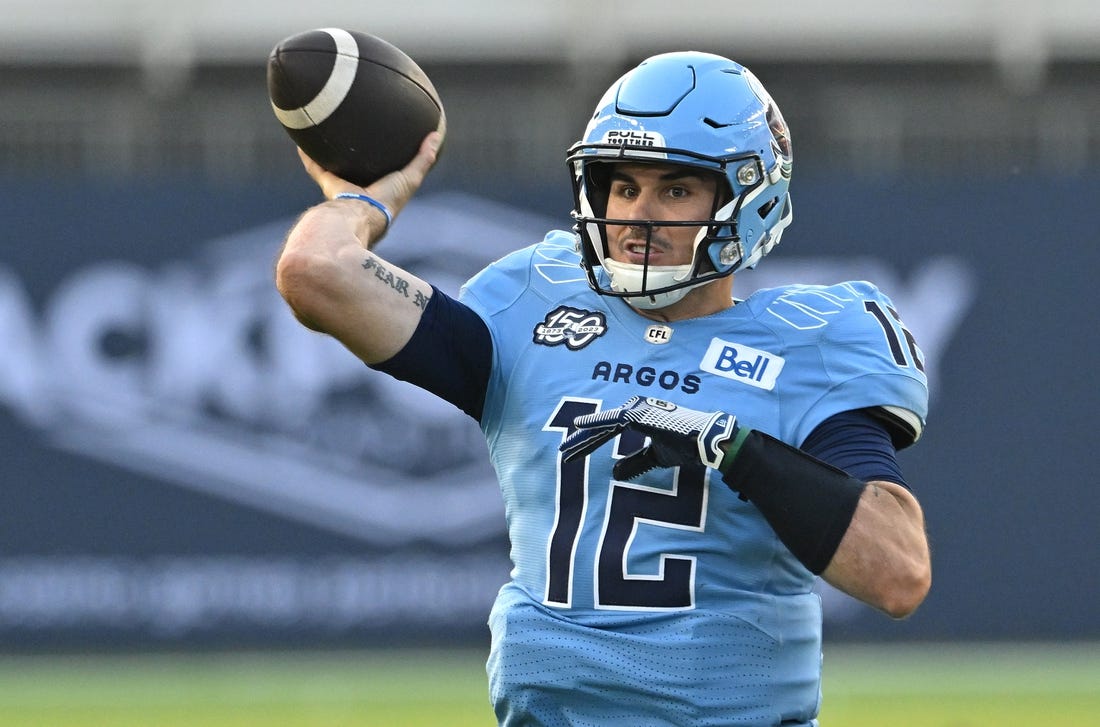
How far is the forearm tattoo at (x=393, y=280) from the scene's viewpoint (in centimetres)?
341

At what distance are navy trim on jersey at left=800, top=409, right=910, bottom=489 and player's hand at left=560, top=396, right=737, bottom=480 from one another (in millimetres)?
227

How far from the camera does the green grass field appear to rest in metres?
7.74

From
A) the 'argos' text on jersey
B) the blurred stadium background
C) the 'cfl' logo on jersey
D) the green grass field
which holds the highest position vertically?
the 'cfl' logo on jersey

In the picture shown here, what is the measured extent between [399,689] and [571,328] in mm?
5389

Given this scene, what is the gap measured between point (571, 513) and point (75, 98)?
10804 millimetres

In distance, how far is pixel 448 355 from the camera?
3480 mm

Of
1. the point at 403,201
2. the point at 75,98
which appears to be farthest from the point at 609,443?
the point at 75,98

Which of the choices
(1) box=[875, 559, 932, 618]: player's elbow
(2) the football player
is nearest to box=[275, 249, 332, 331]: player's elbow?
(2) the football player

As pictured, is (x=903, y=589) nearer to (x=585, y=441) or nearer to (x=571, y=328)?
(x=585, y=441)

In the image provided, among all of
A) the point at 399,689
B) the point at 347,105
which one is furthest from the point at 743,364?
the point at 399,689

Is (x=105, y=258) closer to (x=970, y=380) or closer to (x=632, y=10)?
(x=970, y=380)

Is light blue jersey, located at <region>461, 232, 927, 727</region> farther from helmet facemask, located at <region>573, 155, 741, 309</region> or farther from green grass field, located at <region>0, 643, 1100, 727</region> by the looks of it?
green grass field, located at <region>0, 643, 1100, 727</region>

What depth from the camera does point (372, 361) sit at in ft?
11.3

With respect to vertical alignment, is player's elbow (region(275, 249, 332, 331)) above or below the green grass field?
above
